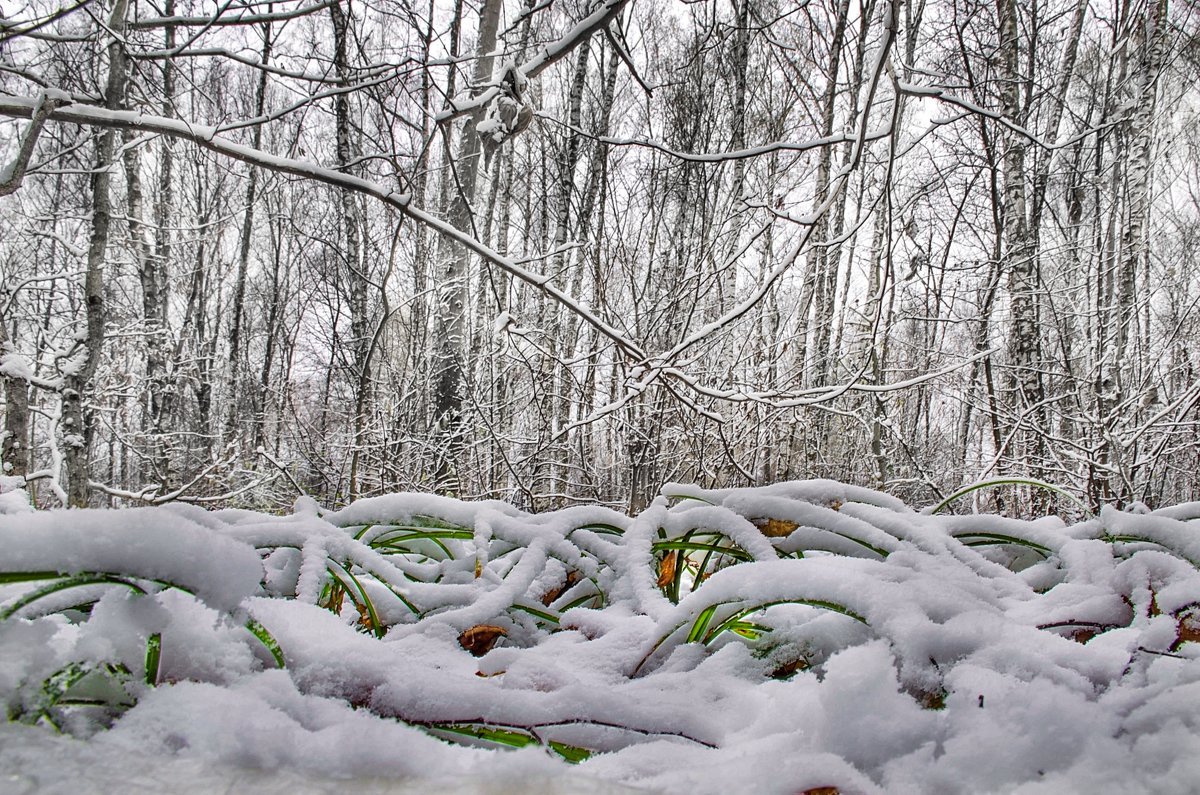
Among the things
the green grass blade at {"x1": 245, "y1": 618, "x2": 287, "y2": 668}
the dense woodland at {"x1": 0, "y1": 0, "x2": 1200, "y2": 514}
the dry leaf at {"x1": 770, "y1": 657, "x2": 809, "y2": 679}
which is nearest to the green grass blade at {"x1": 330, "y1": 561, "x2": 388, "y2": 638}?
the green grass blade at {"x1": 245, "y1": 618, "x2": 287, "y2": 668}

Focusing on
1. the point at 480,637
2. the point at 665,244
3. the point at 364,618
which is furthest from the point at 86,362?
the point at 480,637

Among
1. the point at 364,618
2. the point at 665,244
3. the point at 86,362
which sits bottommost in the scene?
the point at 364,618

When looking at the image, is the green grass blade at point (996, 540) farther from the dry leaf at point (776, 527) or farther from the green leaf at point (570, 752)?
the green leaf at point (570, 752)

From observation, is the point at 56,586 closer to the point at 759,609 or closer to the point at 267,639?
the point at 267,639

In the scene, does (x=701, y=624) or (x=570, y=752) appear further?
(x=701, y=624)

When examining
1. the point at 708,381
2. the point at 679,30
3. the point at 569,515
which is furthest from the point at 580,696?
the point at 679,30

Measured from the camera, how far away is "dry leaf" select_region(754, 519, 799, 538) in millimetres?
583

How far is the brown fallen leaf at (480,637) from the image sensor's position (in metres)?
0.45

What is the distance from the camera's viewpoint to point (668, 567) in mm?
665

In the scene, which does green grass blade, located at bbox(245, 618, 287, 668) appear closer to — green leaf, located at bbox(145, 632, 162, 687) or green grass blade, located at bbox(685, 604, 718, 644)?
green leaf, located at bbox(145, 632, 162, 687)

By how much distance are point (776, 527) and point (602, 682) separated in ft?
0.92

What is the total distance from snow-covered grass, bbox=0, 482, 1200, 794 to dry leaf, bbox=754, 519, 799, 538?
12cm

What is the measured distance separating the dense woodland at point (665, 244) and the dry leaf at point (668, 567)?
2.62 feet

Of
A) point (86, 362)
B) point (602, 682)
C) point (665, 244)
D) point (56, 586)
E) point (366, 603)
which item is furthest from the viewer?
point (665, 244)
